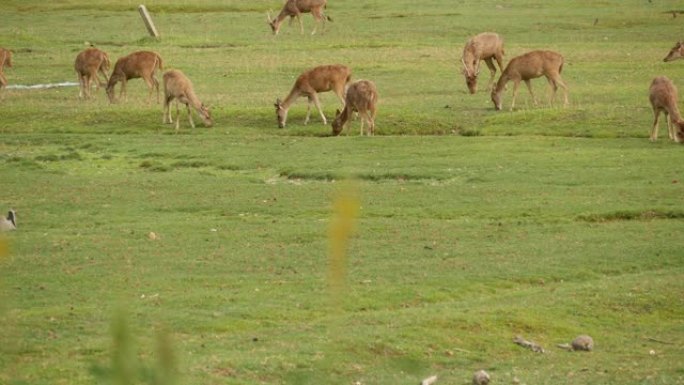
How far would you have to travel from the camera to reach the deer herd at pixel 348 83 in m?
23.1

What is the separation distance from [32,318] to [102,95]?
1924cm

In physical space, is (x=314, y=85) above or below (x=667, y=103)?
below

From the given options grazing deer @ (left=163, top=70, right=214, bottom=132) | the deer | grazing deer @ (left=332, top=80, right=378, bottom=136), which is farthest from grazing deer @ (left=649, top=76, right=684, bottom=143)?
grazing deer @ (left=163, top=70, right=214, bottom=132)

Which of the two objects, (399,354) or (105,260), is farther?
(105,260)

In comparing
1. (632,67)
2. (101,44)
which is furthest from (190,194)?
(101,44)

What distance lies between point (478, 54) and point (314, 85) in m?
4.89

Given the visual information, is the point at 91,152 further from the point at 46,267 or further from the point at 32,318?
the point at 32,318

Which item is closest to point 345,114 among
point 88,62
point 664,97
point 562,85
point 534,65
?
point 534,65

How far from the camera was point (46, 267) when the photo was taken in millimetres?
14242

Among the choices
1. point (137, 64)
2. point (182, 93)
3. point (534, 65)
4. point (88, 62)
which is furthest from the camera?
point (88, 62)

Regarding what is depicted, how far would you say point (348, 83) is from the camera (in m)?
27.2

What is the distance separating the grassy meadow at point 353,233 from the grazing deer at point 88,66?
2.01 ft

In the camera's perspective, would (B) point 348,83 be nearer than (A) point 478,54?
Yes

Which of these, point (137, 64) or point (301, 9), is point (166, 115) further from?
point (301, 9)
